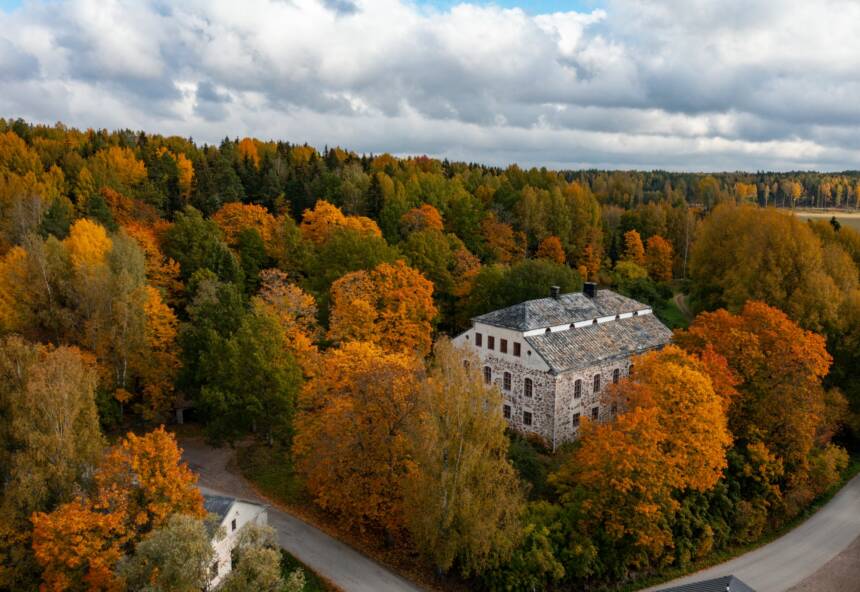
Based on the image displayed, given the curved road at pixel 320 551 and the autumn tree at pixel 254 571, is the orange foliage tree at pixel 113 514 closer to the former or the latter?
the autumn tree at pixel 254 571

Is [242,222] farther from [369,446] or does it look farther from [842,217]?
[842,217]

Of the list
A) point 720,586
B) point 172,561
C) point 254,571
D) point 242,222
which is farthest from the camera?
point 242,222

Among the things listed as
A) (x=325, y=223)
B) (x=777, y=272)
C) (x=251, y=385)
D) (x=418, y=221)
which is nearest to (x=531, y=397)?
(x=251, y=385)

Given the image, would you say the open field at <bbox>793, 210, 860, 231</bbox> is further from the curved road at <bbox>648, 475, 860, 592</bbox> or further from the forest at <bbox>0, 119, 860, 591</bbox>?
the curved road at <bbox>648, 475, 860, 592</bbox>

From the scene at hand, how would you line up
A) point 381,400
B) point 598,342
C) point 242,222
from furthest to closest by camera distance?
point 242,222 < point 598,342 < point 381,400

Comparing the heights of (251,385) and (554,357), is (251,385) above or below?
below

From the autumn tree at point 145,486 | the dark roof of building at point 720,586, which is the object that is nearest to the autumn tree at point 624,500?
the dark roof of building at point 720,586

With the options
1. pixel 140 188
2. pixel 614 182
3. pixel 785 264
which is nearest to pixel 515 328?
pixel 785 264

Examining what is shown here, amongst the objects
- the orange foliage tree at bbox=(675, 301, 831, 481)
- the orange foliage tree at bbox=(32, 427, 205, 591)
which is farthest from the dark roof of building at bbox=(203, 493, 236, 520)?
the orange foliage tree at bbox=(675, 301, 831, 481)
